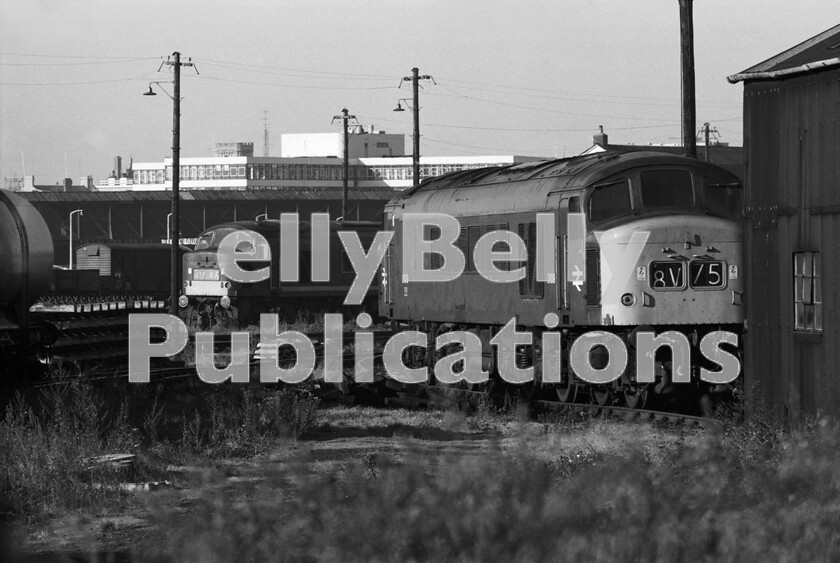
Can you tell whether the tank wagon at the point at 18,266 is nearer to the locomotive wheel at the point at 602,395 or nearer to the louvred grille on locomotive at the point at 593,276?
the louvred grille on locomotive at the point at 593,276

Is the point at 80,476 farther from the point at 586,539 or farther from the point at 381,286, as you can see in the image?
the point at 381,286

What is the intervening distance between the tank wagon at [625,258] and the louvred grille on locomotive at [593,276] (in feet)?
0.05

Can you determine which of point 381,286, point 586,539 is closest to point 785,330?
point 586,539

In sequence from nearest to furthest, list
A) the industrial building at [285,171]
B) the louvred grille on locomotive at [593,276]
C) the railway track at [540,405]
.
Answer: the railway track at [540,405]
the louvred grille on locomotive at [593,276]
the industrial building at [285,171]

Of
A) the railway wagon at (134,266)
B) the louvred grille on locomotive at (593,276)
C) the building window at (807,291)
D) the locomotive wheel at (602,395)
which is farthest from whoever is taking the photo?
the railway wagon at (134,266)

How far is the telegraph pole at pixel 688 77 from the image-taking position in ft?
74.5

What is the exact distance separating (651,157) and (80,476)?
30.9ft

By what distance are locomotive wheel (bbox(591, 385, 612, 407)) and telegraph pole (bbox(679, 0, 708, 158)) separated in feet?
20.0

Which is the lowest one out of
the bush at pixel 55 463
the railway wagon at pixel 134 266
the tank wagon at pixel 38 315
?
the bush at pixel 55 463

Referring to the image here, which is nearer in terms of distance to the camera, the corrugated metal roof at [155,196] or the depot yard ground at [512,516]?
the depot yard ground at [512,516]

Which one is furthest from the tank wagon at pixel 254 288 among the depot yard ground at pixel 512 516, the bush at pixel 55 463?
the depot yard ground at pixel 512 516

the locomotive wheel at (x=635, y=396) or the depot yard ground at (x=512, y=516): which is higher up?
the depot yard ground at (x=512, y=516)

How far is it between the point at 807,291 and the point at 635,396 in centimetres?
416

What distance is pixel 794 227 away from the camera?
46.6 feet
